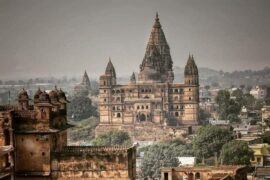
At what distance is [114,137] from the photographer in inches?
1999

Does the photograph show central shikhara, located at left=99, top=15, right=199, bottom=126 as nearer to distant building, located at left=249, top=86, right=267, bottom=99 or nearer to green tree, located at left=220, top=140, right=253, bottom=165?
green tree, located at left=220, top=140, right=253, bottom=165

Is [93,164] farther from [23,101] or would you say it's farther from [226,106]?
[226,106]

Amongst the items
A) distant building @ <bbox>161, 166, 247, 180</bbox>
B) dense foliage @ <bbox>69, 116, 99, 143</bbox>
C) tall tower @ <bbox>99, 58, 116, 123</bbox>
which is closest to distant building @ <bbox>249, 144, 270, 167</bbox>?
distant building @ <bbox>161, 166, 247, 180</bbox>

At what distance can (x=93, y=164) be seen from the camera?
16.7 meters

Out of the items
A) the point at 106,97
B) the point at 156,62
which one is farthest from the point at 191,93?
the point at 106,97

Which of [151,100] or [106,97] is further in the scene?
[106,97]

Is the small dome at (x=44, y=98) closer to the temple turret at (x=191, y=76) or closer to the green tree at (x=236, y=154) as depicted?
the green tree at (x=236, y=154)

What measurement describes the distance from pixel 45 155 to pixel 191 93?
44993mm

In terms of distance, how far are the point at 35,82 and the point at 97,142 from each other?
857 inches

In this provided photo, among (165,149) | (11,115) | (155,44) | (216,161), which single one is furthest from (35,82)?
(11,115)

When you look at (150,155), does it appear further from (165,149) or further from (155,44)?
(155,44)

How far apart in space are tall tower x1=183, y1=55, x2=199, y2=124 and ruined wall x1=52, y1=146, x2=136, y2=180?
44556 mm

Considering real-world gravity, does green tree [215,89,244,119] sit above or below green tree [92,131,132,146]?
above

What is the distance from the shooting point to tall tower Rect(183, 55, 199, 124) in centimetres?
6116
